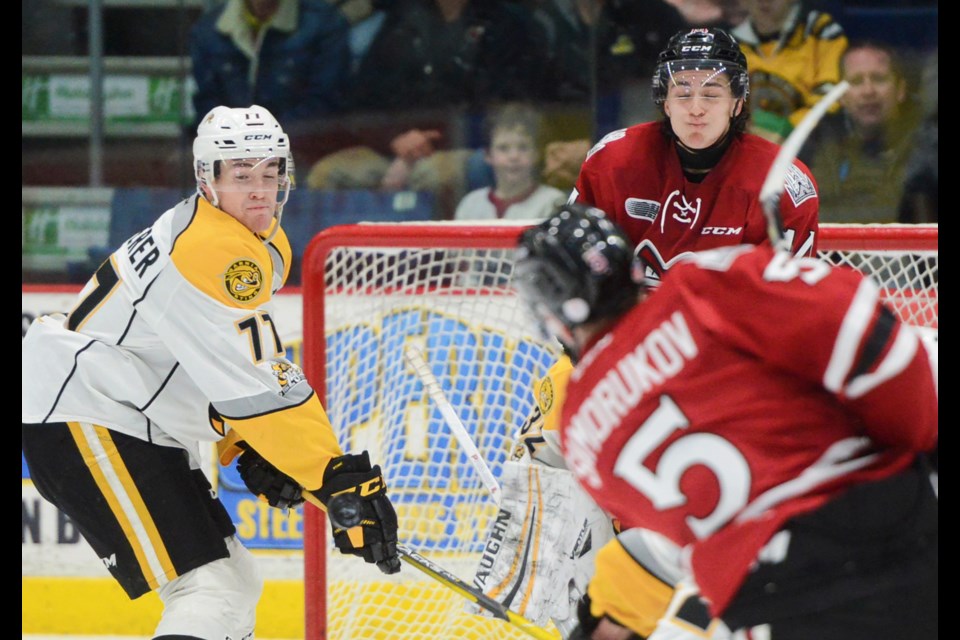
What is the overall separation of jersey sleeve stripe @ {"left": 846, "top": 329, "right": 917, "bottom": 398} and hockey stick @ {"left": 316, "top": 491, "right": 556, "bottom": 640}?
3.76 ft

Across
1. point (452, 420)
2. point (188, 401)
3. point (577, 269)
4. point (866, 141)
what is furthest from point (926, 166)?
point (577, 269)

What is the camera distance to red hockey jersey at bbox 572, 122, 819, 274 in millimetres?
2254

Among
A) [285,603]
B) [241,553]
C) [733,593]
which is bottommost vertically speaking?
[285,603]

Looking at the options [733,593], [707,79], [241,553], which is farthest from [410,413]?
[733,593]

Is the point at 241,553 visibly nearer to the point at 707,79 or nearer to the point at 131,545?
the point at 131,545

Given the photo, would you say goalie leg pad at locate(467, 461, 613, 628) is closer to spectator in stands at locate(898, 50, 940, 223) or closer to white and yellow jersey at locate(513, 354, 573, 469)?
white and yellow jersey at locate(513, 354, 573, 469)

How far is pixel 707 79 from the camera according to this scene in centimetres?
225

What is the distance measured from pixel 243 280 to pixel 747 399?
1106 mm

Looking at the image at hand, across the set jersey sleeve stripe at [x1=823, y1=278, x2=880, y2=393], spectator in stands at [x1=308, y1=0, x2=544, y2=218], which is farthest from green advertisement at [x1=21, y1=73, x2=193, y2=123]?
jersey sleeve stripe at [x1=823, y1=278, x2=880, y2=393]

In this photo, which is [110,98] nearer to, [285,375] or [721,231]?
[285,375]

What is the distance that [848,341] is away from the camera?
1328mm

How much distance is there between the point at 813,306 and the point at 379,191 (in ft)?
8.65
